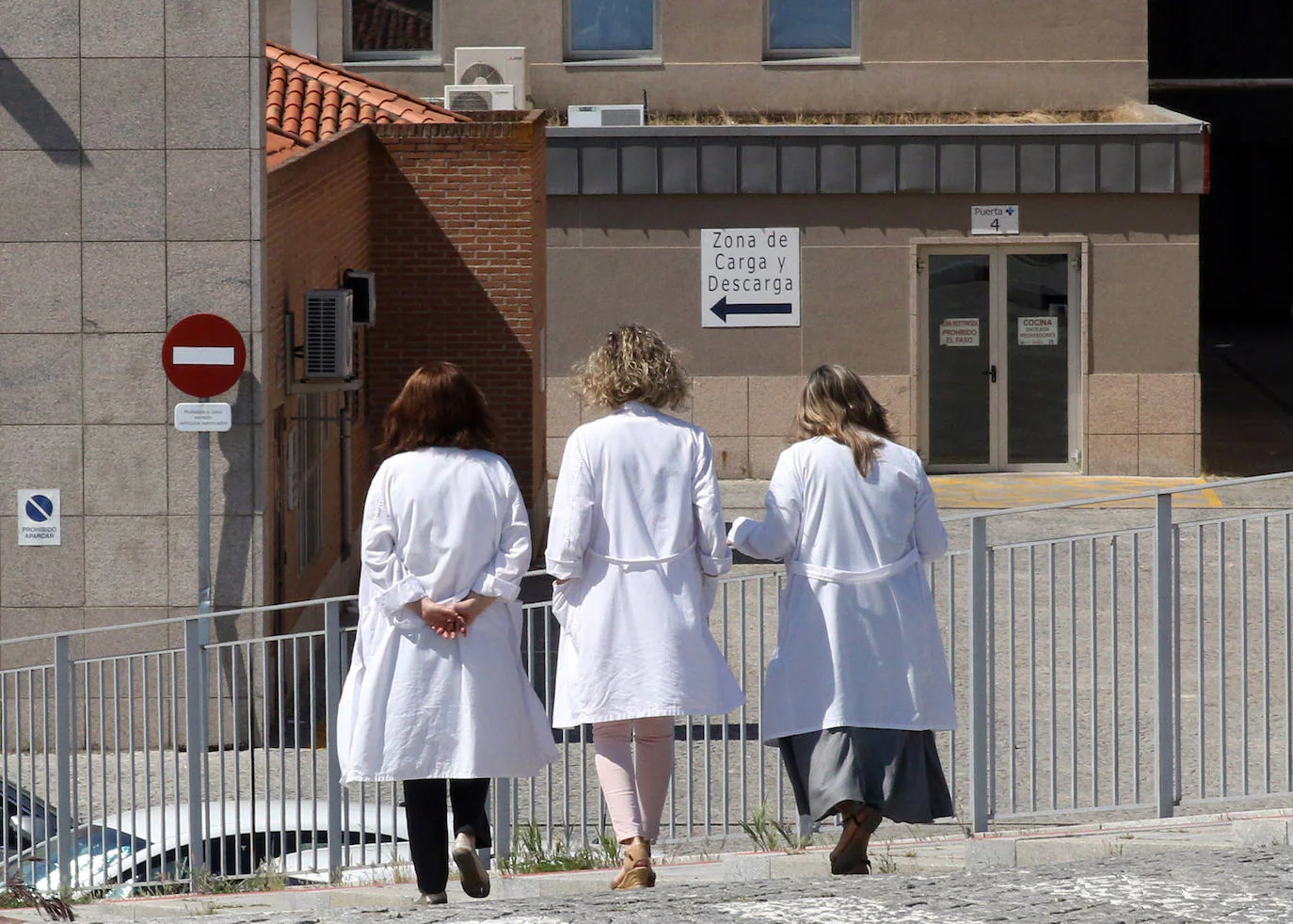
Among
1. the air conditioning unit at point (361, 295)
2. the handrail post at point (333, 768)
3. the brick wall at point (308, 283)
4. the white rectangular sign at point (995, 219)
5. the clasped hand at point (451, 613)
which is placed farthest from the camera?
the white rectangular sign at point (995, 219)

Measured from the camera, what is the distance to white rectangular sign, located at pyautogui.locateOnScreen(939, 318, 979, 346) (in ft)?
68.5

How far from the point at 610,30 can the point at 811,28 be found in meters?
2.40

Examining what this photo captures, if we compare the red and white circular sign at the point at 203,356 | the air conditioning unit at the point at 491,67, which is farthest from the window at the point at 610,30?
the red and white circular sign at the point at 203,356

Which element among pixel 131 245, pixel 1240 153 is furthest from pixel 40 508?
pixel 1240 153

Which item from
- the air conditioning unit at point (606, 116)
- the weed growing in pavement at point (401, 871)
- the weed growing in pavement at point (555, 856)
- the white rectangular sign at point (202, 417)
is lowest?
the weed growing in pavement at point (401, 871)

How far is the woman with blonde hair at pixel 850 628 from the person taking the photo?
5574mm

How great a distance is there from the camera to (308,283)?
41.3ft

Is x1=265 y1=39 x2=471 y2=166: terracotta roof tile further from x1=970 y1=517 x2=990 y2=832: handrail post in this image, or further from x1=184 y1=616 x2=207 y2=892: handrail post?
x1=970 y1=517 x2=990 y2=832: handrail post

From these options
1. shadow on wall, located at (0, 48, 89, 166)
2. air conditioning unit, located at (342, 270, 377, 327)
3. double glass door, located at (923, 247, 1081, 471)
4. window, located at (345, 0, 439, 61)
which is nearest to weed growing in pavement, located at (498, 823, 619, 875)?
shadow on wall, located at (0, 48, 89, 166)

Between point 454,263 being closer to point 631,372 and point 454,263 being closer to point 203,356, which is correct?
point 203,356

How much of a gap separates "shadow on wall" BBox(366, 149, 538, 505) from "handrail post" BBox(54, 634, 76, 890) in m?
8.38

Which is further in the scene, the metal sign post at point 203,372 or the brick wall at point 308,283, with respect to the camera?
the brick wall at point 308,283

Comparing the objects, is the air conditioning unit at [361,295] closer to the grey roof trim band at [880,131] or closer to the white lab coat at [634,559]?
the grey roof trim band at [880,131]

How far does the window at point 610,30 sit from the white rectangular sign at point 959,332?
15.6 ft
